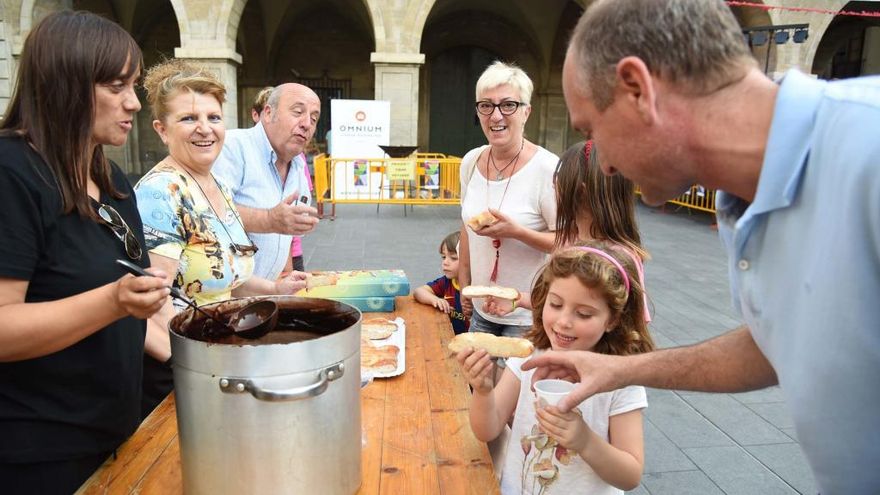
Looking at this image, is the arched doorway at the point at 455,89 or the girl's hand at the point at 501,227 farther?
the arched doorway at the point at 455,89

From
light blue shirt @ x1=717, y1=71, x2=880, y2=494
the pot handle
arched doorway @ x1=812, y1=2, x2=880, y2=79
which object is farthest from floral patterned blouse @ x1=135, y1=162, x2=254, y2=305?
arched doorway @ x1=812, y1=2, x2=880, y2=79

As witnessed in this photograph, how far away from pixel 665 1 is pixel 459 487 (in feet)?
3.79

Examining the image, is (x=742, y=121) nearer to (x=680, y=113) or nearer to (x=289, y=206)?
(x=680, y=113)

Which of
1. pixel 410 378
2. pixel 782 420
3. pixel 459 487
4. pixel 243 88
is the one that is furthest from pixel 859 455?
pixel 243 88

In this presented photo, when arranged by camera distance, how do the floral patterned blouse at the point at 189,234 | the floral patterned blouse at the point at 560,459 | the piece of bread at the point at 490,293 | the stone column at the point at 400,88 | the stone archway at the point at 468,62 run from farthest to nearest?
the stone archway at the point at 468,62 → the stone column at the point at 400,88 → the piece of bread at the point at 490,293 → the floral patterned blouse at the point at 189,234 → the floral patterned blouse at the point at 560,459

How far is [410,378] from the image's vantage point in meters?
2.05

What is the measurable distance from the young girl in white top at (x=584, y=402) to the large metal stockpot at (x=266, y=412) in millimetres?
476

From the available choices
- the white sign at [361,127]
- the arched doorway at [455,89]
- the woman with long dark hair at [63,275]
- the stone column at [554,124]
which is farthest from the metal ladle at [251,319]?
the arched doorway at [455,89]

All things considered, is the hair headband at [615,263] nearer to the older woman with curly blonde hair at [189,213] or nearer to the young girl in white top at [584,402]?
the young girl in white top at [584,402]

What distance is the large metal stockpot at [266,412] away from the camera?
1.08m

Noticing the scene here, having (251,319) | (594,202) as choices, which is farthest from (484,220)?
(251,319)

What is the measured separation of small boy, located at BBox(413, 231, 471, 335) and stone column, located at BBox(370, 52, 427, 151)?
1025 cm

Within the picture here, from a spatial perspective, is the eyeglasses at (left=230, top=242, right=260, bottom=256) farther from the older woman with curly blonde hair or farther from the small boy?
the small boy

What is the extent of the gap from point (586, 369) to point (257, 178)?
2152mm
